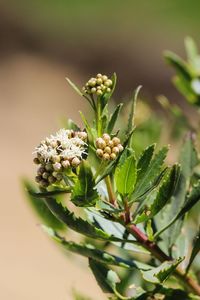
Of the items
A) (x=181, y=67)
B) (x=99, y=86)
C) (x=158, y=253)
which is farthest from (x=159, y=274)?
(x=181, y=67)

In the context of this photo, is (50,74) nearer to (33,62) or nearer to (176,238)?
(33,62)

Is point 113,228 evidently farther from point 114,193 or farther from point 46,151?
point 46,151

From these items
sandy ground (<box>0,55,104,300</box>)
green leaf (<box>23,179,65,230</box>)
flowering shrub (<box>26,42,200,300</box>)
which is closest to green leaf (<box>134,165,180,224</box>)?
flowering shrub (<box>26,42,200,300</box>)

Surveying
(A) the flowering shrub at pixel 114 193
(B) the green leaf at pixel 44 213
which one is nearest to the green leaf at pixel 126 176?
(A) the flowering shrub at pixel 114 193

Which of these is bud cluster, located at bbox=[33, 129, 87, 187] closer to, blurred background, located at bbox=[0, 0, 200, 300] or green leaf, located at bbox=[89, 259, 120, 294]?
green leaf, located at bbox=[89, 259, 120, 294]

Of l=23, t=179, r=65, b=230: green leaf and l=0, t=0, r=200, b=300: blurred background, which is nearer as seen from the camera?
l=23, t=179, r=65, b=230: green leaf

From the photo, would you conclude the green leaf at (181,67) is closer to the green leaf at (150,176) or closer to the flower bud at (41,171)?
the green leaf at (150,176)

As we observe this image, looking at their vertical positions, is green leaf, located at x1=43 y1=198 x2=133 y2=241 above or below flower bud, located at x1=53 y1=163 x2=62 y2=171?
below

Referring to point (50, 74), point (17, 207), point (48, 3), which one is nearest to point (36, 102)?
point (50, 74)
